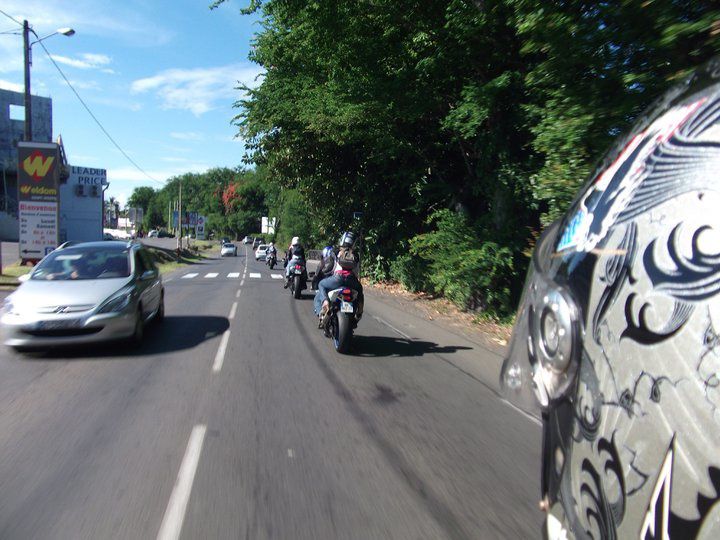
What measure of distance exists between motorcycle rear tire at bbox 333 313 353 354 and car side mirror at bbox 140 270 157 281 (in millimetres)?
3366

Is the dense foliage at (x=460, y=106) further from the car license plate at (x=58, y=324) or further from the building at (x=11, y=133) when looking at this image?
the building at (x=11, y=133)

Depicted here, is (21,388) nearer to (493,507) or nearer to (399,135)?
(493,507)

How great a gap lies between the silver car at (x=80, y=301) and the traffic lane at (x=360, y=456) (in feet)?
6.05

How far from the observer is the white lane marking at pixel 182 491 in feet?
10.9

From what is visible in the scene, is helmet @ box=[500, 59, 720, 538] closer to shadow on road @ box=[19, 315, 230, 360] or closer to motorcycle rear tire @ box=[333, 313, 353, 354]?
motorcycle rear tire @ box=[333, 313, 353, 354]

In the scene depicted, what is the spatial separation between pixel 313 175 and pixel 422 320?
1186cm

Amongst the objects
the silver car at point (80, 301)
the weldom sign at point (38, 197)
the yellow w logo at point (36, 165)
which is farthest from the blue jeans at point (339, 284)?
the yellow w logo at point (36, 165)

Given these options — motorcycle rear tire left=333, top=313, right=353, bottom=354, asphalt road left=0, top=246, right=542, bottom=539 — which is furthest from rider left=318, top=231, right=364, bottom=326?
asphalt road left=0, top=246, right=542, bottom=539

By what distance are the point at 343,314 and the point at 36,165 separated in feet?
47.8

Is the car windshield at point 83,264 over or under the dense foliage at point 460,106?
under

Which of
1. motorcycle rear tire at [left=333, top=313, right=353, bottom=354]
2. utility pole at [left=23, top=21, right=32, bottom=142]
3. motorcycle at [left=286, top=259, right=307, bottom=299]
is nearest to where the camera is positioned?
motorcycle rear tire at [left=333, top=313, right=353, bottom=354]

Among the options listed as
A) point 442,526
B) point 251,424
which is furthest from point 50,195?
point 442,526

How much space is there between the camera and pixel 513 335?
2.54 metres

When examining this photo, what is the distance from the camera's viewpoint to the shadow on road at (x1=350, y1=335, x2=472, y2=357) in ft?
28.6
